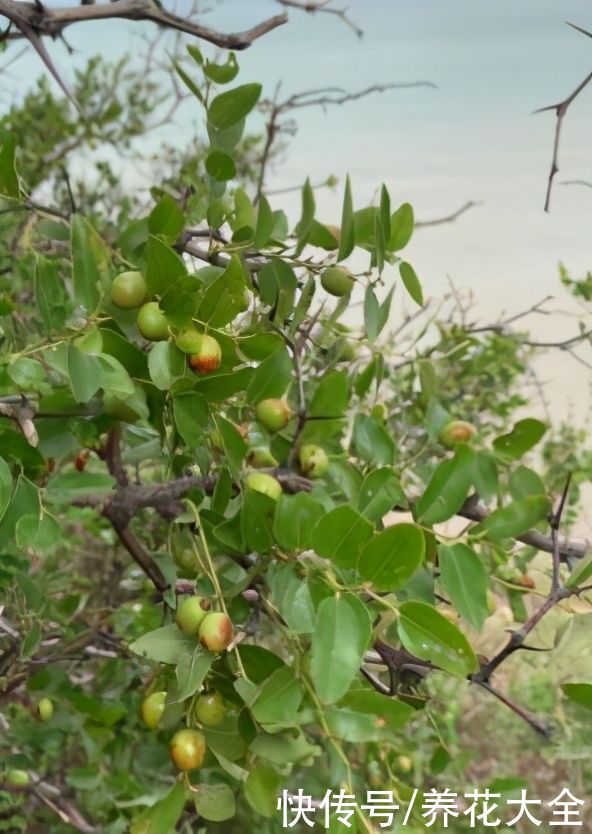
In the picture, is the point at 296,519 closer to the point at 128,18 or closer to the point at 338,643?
the point at 338,643

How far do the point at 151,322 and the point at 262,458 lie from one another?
5.5 inches

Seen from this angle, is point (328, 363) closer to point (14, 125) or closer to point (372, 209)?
point (372, 209)

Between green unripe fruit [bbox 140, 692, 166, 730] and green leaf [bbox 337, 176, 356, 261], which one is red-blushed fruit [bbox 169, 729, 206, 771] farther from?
green leaf [bbox 337, 176, 356, 261]

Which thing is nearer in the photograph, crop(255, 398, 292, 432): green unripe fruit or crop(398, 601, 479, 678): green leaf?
→ crop(398, 601, 479, 678): green leaf

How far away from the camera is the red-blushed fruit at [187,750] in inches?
16.4

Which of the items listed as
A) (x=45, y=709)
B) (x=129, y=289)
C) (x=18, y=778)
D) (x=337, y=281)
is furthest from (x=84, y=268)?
(x=18, y=778)

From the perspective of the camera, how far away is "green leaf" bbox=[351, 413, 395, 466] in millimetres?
483

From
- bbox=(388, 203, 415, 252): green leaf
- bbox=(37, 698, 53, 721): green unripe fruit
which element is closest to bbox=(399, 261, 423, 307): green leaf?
bbox=(388, 203, 415, 252): green leaf

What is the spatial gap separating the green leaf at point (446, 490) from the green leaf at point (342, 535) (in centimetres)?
7

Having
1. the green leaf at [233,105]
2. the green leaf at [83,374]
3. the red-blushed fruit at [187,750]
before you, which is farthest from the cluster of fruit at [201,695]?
the green leaf at [233,105]

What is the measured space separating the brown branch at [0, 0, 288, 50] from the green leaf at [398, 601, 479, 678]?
0.99ft

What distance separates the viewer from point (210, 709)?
1.38ft

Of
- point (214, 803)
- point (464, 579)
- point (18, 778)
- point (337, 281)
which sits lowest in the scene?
point (18, 778)

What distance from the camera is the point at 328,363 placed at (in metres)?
0.51
